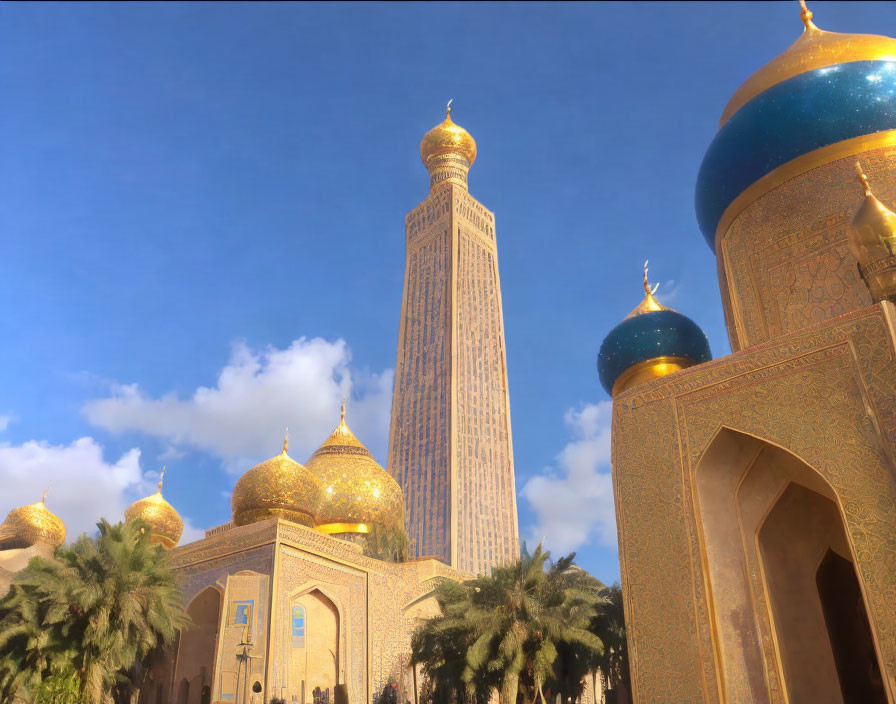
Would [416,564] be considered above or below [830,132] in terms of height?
below

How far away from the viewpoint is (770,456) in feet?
23.7

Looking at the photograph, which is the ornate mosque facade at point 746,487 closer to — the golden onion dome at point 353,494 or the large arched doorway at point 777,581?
the large arched doorway at point 777,581

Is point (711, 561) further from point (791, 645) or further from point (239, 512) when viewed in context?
point (239, 512)

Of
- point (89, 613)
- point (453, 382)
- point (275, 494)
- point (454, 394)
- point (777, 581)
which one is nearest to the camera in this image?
point (777, 581)

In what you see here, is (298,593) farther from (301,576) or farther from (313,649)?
(313,649)

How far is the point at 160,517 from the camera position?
18141 mm

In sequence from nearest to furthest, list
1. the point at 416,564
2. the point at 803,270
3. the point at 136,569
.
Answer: the point at 803,270 < the point at 136,569 < the point at 416,564

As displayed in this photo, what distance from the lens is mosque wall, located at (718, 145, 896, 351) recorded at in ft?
26.2

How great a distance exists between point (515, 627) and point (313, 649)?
12.4 feet

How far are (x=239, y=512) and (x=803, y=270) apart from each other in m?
10.8

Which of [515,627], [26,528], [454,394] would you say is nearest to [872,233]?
[515,627]

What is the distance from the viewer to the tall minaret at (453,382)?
1225 inches

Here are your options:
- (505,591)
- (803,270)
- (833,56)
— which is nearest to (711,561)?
(803,270)

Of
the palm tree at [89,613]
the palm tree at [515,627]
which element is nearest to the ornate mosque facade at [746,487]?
the palm tree at [89,613]
